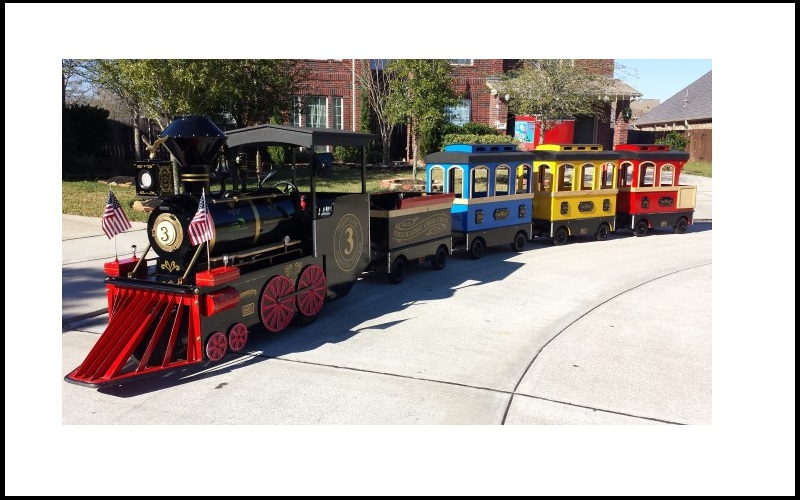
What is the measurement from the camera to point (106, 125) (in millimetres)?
27312

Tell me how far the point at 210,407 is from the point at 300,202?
3654 mm

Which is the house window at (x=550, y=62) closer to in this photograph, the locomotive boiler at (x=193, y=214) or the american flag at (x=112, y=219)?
the locomotive boiler at (x=193, y=214)

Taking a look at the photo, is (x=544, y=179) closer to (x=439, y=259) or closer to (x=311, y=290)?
(x=439, y=259)

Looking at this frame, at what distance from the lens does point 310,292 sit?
27.5ft

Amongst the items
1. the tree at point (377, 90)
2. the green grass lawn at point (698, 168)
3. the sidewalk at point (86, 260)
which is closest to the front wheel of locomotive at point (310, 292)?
the sidewalk at point (86, 260)

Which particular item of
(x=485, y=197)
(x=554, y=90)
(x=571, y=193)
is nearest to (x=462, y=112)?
(x=554, y=90)

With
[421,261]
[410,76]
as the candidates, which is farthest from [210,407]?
[410,76]

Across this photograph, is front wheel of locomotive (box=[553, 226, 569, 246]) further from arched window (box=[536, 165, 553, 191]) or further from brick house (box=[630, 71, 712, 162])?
brick house (box=[630, 71, 712, 162])

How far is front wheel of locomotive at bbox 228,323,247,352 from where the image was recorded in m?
7.08

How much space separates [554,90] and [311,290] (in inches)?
703

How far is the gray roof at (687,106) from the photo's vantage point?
39.5 m

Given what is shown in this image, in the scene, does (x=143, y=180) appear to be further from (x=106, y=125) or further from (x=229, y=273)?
(x=106, y=125)

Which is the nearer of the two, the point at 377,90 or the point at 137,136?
the point at 137,136

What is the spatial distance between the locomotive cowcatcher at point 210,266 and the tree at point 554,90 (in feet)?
53.8
